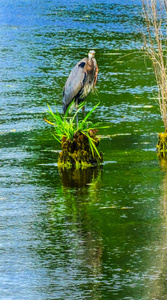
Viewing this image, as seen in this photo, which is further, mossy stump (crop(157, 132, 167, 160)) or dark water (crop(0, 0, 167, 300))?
mossy stump (crop(157, 132, 167, 160))

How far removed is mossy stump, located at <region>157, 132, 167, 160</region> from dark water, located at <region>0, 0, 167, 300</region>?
72 millimetres

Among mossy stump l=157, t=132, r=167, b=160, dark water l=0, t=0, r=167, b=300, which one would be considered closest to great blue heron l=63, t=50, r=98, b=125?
dark water l=0, t=0, r=167, b=300

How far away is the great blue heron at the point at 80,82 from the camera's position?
879cm

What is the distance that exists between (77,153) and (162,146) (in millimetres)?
969

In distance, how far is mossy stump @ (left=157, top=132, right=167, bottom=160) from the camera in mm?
8328

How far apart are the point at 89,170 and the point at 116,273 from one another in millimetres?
2862

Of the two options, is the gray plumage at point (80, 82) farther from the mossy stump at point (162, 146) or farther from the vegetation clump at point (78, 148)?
the mossy stump at point (162, 146)

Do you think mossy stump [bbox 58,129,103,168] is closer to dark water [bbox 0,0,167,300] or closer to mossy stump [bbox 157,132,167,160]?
dark water [bbox 0,0,167,300]

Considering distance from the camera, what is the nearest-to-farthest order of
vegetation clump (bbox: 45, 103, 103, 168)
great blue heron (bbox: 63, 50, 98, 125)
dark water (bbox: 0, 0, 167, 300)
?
1. dark water (bbox: 0, 0, 167, 300)
2. vegetation clump (bbox: 45, 103, 103, 168)
3. great blue heron (bbox: 63, 50, 98, 125)

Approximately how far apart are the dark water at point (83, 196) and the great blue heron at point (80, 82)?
56cm

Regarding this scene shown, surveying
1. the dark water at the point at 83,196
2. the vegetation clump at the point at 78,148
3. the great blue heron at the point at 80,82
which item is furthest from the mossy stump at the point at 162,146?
the great blue heron at the point at 80,82

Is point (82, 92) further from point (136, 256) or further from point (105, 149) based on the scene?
point (136, 256)

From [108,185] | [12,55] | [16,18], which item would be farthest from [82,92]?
[16,18]

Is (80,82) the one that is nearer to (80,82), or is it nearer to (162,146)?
(80,82)
